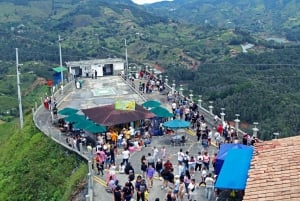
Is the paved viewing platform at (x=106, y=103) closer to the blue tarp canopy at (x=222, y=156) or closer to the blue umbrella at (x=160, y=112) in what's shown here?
the blue tarp canopy at (x=222, y=156)

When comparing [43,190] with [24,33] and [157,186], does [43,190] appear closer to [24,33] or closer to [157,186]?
[157,186]

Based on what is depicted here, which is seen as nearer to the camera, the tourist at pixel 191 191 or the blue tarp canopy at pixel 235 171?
the blue tarp canopy at pixel 235 171

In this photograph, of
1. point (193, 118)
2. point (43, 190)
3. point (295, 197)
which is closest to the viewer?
point (295, 197)

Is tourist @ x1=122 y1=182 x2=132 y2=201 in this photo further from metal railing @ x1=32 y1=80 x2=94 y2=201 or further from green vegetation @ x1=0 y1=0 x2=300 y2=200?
green vegetation @ x1=0 y1=0 x2=300 y2=200

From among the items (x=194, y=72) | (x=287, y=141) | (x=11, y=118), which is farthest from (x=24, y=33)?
(x=287, y=141)

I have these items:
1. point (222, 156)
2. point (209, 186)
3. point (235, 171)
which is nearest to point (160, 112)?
point (222, 156)

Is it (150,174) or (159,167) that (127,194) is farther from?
(159,167)

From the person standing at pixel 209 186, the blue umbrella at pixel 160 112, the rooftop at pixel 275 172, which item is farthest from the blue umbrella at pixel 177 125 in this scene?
the rooftop at pixel 275 172
